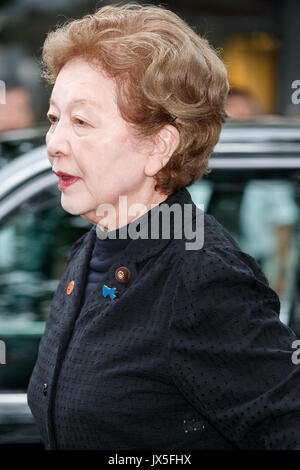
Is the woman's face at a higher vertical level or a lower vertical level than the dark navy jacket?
higher

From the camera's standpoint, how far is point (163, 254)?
5.08 ft

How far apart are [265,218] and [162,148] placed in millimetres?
1298

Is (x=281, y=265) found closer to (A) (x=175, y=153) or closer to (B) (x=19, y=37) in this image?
(A) (x=175, y=153)

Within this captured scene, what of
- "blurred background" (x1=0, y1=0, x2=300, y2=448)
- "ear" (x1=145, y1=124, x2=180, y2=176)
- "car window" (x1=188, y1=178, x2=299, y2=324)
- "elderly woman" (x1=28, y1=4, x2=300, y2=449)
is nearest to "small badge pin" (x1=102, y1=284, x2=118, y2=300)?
"elderly woman" (x1=28, y1=4, x2=300, y2=449)

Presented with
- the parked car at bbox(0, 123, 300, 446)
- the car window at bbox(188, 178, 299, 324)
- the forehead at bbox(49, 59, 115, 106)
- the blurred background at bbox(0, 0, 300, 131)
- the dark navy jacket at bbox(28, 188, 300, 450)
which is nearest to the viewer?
the dark navy jacket at bbox(28, 188, 300, 450)

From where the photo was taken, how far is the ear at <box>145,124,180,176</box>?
5.30 ft

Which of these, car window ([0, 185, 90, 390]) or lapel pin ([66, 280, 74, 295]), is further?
car window ([0, 185, 90, 390])

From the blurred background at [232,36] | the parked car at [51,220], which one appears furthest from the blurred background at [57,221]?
the blurred background at [232,36]

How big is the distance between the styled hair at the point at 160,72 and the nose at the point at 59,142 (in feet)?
0.38

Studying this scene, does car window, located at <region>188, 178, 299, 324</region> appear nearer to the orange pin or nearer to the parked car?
the parked car

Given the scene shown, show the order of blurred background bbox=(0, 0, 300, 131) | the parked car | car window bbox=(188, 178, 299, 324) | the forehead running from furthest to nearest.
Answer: blurred background bbox=(0, 0, 300, 131)
car window bbox=(188, 178, 299, 324)
the parked car
the forehead

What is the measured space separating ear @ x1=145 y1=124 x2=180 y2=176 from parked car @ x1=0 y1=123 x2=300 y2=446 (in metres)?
0.85

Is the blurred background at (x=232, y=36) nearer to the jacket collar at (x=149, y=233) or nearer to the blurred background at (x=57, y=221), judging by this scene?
the blurred background at (x=57, y=221)

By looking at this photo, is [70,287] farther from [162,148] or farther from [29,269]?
[29,269]
